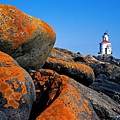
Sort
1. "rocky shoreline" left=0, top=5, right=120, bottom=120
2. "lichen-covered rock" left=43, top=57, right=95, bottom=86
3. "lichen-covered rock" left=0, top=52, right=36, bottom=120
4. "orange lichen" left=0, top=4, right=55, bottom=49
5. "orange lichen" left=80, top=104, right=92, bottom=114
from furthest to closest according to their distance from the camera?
"lichen-covered rock" left=43, top=57, right=95, bottom=86 < "orange lichen" left=0, top=4, right=55, bottom=49 < "orange lichen" left=80, top=104, right=92, bottom=114 < "rocky shoreline" left=0, top=5, right=120, bottom=120 < "lichen-covered rock" left=0, top=52, right=36, bottom=120

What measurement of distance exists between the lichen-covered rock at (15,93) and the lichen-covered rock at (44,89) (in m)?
0.52

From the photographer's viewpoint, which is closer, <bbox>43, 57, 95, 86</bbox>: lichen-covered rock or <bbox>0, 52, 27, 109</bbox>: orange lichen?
<bbox>0, 52, 27, 109</bbox>: orange lichen


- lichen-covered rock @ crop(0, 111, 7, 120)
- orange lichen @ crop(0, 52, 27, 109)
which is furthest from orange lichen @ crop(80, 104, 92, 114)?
lichen-covered rock @ crop(0, 111, 7, 120)

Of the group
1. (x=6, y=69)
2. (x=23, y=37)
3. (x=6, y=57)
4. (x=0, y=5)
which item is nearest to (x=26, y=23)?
(x=23, y=37)

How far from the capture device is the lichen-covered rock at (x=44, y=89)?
5.41 metres

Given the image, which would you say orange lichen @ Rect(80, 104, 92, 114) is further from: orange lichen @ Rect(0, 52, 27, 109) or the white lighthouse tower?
the white lighthouse tower

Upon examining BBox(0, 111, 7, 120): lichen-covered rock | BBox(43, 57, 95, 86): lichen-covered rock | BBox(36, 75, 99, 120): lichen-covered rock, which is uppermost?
BBox(43, 57, 95, 86): lichen-covered rock

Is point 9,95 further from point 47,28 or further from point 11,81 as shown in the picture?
point 47,28

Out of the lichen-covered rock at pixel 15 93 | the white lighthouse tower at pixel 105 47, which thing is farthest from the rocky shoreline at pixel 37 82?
the white lighthouse tower at pixel 105 47

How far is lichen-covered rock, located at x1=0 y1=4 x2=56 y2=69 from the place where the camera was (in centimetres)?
657

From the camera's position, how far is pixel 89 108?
526 cm

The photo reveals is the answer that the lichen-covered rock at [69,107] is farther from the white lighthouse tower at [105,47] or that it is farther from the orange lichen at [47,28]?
the white lighthouse tower at [105,47]

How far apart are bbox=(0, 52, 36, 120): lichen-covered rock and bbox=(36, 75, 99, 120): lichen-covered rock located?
1.02ft

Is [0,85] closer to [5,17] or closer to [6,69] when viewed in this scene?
[6,69]
